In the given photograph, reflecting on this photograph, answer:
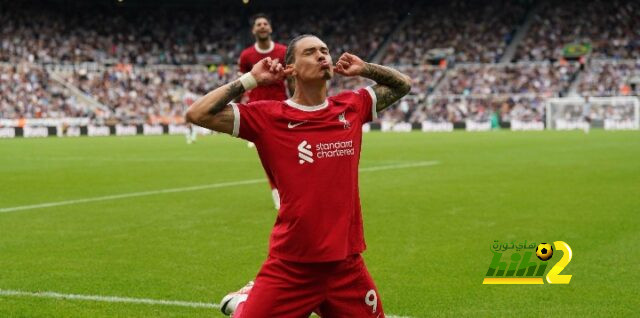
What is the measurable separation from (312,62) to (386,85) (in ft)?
2.75

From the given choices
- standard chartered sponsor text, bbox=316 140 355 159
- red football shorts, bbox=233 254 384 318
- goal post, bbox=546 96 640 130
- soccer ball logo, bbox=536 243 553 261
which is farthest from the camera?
goal post, bbox=546 96 640 130

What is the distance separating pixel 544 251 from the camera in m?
8.89

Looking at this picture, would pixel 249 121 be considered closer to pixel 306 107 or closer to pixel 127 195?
pixel 306 107

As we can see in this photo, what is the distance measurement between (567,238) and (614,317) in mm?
3545

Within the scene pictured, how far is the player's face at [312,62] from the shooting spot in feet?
16.0

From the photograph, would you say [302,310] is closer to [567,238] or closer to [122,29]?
[567,238]

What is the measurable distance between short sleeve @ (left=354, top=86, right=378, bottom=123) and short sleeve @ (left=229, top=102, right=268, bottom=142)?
0.62 metres

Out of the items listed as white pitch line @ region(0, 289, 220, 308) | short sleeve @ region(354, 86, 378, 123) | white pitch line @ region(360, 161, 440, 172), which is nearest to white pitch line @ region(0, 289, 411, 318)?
white pitch line @ region(0, 289, 220, 308)

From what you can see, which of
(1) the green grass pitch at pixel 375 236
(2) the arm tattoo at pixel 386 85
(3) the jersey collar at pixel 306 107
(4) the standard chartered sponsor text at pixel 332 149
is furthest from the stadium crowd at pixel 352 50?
(4) the standard chartered sponsor text at pixel 332 149

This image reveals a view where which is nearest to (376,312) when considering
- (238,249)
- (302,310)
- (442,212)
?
(302,310)

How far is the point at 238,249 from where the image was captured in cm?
908

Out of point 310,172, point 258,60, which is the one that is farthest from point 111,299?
point 258,60

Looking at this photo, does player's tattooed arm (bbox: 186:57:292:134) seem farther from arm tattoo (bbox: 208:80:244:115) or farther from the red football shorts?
the red football shorts

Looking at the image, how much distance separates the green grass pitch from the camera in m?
6.71
